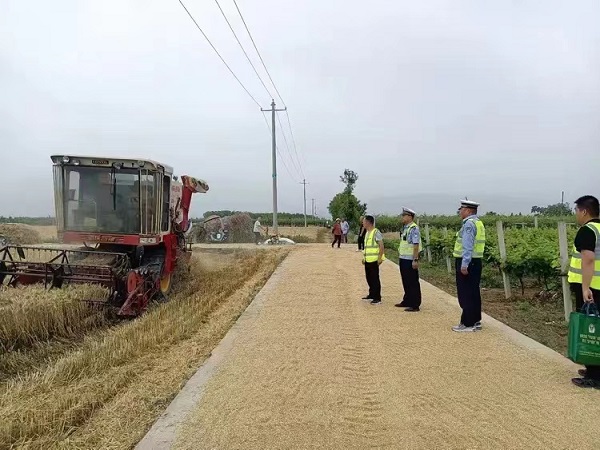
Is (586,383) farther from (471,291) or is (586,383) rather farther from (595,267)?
(471,291)

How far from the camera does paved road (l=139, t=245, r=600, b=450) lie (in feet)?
12.6

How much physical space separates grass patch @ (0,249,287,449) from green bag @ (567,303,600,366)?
377 cm

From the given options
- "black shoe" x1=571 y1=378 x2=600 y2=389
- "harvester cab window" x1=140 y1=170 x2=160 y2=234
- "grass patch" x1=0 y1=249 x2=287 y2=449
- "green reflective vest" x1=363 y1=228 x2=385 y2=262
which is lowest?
"grass patch" x1=0 y1=249 x2=287 y2=449

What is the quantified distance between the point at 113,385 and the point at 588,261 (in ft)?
15.2

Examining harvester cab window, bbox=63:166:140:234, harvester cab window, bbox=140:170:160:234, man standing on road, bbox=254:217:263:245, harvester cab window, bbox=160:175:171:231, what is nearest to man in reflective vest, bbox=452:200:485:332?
harvester cab window, bbox=140:170:160:234

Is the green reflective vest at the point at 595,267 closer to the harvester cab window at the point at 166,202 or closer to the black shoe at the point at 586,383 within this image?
the black shoe at the point at 586,383

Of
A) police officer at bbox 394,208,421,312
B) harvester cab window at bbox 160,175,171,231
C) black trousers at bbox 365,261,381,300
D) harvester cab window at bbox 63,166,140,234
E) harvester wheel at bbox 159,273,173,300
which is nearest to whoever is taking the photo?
police officer at bbox 394,208,421,312

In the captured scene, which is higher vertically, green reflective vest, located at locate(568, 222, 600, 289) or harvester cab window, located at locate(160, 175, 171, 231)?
harvester cab window, located at locate(160, 175, 171, 231)

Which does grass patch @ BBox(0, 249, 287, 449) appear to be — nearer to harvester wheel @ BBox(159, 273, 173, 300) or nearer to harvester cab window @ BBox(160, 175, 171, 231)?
harvester wheel @ BBox(159, 273, 173, 300)

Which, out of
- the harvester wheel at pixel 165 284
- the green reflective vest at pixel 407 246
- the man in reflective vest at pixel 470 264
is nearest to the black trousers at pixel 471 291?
the man in reflective vest at pixel 470 264

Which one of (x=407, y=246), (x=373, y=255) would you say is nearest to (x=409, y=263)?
(x=407, y=246)

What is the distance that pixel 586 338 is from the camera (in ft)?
15.4

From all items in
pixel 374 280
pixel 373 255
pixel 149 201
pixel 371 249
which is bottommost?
pixel 374 280

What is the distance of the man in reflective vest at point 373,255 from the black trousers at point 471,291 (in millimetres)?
2216
